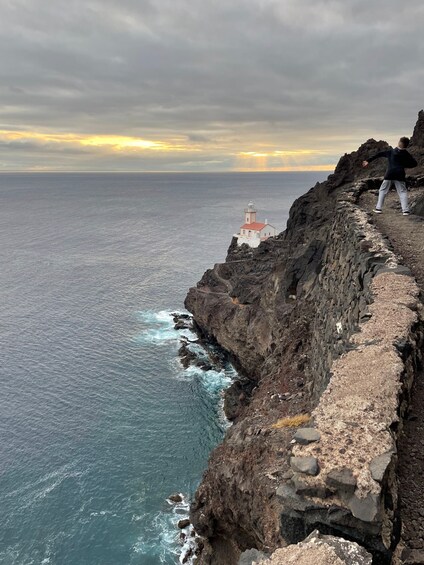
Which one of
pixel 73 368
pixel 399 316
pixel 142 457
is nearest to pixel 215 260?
pixel 73 368

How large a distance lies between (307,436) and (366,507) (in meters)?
1.45

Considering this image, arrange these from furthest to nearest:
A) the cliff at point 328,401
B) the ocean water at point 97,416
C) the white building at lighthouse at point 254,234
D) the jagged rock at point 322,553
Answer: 1. the white building at lighthouse at point 254,234
2. the ocean water at point 97,416
3. the cliff at point 328,401
4. the jagged rock at point 322,553

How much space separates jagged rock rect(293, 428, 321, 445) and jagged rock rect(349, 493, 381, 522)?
113 cm

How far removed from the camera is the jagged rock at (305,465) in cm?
640

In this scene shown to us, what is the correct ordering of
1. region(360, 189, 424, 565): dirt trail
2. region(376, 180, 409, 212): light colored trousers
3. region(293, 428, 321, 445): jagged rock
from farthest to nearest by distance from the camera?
region(376, 180, 409, 212): light colored trousers → region(293, 428, 321, 445): jagged rock → region(360, 189, 424, 565): dirt trail

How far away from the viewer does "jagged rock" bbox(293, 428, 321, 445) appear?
6996 mm

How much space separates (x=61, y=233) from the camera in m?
134

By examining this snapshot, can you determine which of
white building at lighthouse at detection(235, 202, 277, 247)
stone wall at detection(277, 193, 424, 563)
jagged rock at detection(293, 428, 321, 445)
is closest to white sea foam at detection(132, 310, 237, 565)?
stone wall at detection(277, 193, 424, 563)

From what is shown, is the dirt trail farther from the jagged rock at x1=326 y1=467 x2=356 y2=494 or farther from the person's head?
the person's head

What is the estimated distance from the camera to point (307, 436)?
23.2ft

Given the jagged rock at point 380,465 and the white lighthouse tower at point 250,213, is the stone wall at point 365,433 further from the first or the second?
the white lighthouse tower at point 250,213

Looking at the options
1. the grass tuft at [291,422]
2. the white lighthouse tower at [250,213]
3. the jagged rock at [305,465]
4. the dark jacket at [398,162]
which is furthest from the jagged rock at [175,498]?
the white lighthouse tower at [250,213]

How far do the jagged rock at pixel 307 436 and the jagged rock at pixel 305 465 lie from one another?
39 centimetres

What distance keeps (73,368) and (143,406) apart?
10.9 metres
